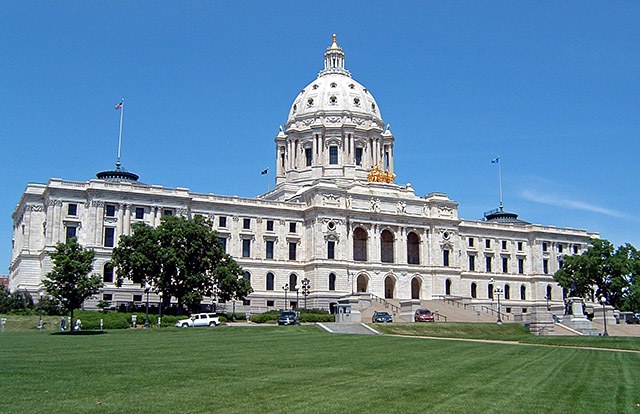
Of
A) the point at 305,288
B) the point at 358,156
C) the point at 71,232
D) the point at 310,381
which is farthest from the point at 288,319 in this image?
the point at 358,156

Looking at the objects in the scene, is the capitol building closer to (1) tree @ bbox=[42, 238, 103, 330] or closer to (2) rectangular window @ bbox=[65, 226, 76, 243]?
(2) rectangular window @ bbox=[65, 226, 76, 243]

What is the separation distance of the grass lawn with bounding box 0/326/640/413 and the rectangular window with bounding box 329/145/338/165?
82.1 meters

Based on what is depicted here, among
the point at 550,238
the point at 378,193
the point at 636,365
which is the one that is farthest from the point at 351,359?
the point at 550,238

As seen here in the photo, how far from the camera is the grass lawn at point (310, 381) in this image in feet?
57.5

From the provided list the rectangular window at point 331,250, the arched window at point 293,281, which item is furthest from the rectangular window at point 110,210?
the rectangular window at point 331,250

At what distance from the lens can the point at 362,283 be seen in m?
103

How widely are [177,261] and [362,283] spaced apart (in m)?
36.8

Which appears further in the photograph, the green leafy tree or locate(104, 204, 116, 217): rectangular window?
locate(104, 204, 116, 217): rectangular window

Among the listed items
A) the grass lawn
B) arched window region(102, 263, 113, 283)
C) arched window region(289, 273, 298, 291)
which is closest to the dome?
arched window region(289, 273, 298, 291)

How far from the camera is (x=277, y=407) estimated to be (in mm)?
17047

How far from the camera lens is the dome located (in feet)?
396

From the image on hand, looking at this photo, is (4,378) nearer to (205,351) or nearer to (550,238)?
(205,351)

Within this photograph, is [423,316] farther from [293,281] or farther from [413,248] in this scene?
[413,248]

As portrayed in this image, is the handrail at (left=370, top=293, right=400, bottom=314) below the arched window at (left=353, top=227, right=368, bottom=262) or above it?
below
